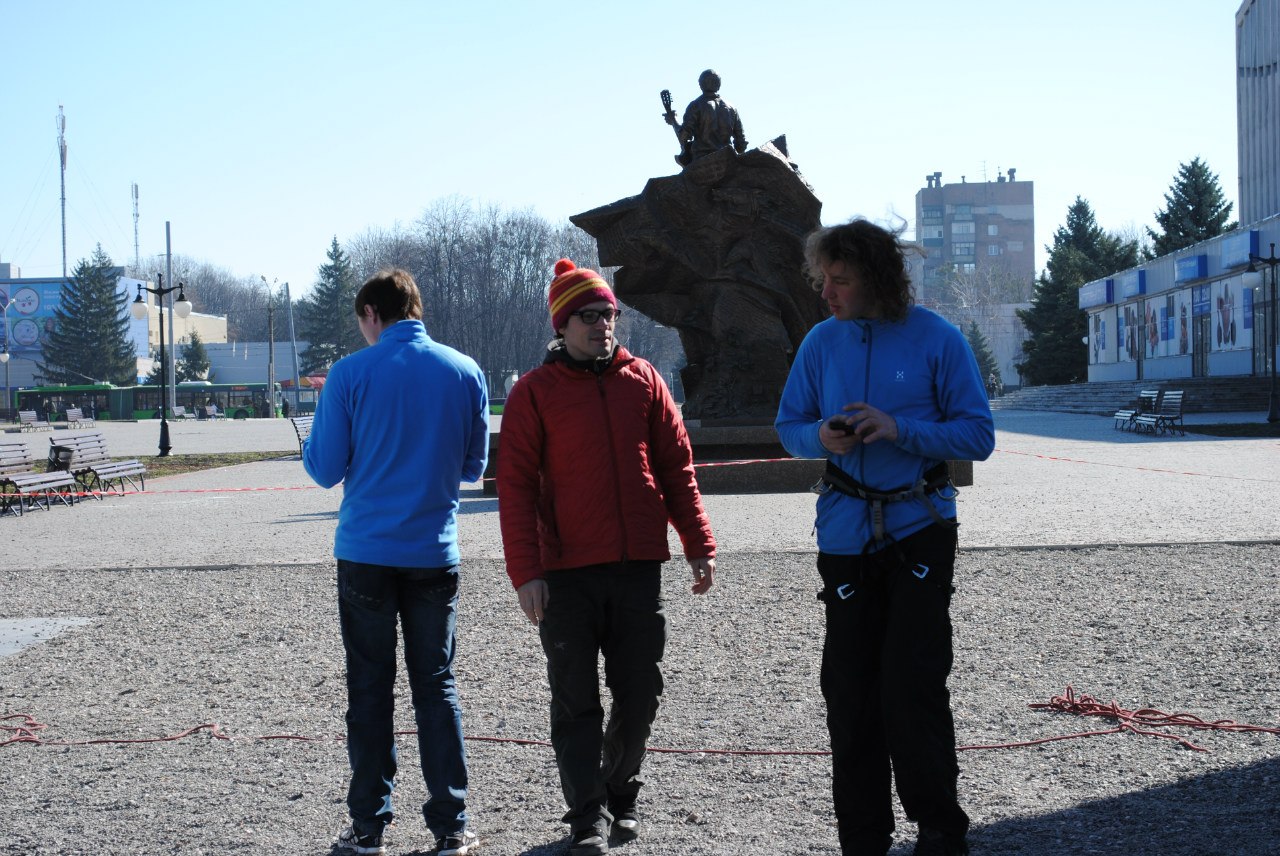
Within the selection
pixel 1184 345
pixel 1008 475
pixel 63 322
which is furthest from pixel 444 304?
pixel 1008 475

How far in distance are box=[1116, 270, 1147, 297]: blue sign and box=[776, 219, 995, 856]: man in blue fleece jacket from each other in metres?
53.7

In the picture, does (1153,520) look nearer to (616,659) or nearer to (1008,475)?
(1008,475)

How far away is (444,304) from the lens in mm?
77188

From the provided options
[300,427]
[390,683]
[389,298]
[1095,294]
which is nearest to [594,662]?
[390,683]

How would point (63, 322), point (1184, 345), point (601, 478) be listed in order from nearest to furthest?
point (601, 478), point (1184, 345), point (63, 322)

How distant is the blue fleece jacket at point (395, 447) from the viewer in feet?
12.4

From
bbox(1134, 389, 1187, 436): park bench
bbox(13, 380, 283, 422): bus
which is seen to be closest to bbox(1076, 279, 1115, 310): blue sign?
bbox(1134, 389, 1187, 436): park bench

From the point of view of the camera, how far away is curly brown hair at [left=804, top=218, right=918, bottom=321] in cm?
352

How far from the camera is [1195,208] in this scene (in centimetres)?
6172

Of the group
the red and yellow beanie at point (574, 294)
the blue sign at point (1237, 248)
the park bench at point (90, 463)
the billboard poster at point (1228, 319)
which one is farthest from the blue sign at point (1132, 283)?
the red and yellow beanie at point (574, 294)

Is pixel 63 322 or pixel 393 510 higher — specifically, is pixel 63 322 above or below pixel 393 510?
above

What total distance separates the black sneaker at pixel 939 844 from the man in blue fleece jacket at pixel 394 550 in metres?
1.26

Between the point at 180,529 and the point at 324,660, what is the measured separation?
7.06 m

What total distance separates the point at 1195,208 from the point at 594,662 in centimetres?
6427
